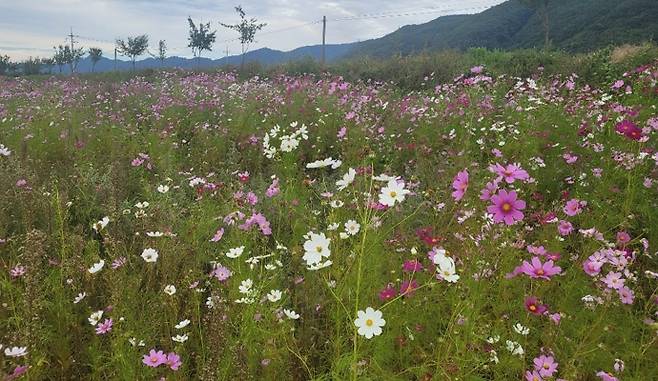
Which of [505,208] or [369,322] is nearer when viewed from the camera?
[369,322]

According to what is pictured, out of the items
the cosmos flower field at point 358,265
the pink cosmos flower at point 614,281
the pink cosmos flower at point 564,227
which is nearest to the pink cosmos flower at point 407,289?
the cosmos flower field at point 358,265

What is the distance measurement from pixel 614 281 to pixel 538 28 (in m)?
76.2

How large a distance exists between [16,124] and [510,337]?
716 cm

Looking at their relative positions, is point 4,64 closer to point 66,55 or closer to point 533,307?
point 66,55

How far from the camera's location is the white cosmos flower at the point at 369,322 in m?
1.41

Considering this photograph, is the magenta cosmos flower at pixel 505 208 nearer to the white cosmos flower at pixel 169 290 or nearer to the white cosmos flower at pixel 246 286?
the white cosmos flower at pixel 246 286

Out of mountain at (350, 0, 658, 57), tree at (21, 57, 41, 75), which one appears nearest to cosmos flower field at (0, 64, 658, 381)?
mountain at (350, 0, 658, 57)

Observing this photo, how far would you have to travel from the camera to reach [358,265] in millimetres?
1940

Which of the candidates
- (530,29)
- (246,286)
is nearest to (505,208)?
(246,286)

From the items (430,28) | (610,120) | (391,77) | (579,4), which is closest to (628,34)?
(579,4)

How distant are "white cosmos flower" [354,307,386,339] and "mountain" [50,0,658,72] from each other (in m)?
17.5

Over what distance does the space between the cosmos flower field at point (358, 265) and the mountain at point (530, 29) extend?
582 inches

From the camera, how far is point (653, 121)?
3.51 metres

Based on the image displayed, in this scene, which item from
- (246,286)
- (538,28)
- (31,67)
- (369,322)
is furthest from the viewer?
(538,28)
